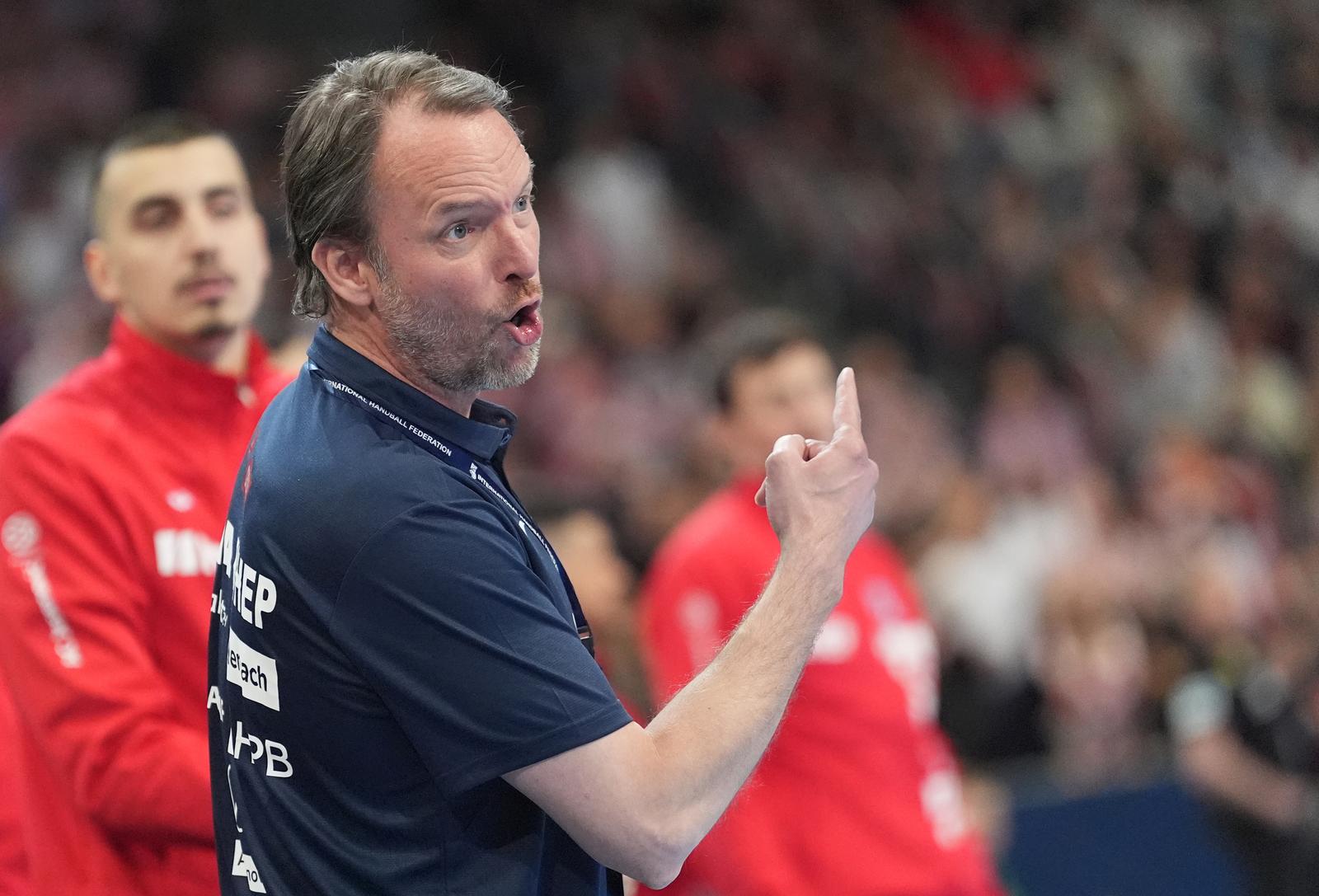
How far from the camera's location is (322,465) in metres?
2.16

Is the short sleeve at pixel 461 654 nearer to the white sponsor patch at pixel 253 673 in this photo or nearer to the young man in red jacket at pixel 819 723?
the white sponsor patch at pixel 253 673

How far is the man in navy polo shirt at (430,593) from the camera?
2.05 metres

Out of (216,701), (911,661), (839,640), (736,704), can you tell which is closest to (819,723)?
(839,640)

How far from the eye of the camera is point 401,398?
226cm

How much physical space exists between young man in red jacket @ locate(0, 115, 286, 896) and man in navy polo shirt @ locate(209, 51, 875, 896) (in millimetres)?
479

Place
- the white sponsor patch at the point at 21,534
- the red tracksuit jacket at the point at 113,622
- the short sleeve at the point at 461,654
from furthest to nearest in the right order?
the white sponsor patch at the point at 21,534, the red tracksuit jacket at the point at 113,622, the short sleeve at the point at 461,654

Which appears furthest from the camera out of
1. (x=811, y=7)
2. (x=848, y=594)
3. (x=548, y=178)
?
(x=811, y=7)

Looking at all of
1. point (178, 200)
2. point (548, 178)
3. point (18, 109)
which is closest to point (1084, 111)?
point (548, 178)

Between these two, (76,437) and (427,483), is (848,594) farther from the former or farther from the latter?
(427,483)

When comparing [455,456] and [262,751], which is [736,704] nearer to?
[455,456]

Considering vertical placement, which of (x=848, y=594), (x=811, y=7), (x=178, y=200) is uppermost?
(x=811, y=7)

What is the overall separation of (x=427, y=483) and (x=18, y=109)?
8458 mm

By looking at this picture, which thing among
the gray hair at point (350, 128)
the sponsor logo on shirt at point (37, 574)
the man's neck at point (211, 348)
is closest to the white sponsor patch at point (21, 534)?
the sponsor logo on shirt at point (37, 574)

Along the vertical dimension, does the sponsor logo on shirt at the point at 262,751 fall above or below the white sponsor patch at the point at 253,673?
below
